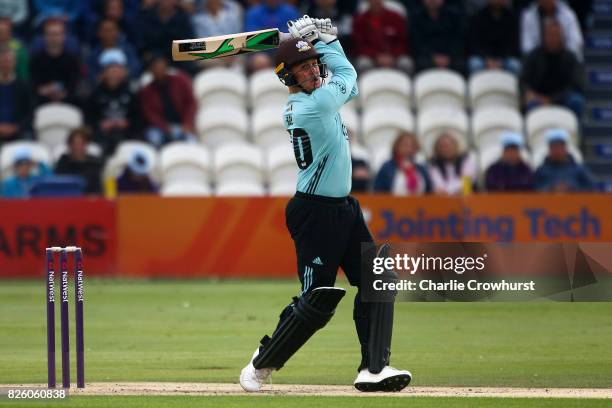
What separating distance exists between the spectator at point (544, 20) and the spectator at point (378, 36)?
171cm

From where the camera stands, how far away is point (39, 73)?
19.6 meters

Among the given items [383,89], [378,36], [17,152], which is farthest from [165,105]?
[378,36]

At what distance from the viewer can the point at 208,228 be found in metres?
17.0

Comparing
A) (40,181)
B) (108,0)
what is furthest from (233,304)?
(108,0)

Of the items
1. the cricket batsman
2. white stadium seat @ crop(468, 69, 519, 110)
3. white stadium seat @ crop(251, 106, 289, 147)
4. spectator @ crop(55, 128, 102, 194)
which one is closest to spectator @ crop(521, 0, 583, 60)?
white stadium seat @ crop(468, 69, 519, 110)

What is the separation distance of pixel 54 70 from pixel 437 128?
5302mm

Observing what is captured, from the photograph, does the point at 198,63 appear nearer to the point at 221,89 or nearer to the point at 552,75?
the point at 221,89

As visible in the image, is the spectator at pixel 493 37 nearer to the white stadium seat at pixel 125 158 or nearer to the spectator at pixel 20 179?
the white stadium seat at pixel 125 158

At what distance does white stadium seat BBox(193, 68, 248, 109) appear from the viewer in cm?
1961

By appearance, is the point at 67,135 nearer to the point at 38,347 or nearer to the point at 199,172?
the point at 199,172

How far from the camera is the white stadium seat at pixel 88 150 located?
60.2 ft

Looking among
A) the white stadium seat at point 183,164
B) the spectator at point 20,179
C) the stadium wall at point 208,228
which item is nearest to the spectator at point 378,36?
the white stadium seat at point 183,164

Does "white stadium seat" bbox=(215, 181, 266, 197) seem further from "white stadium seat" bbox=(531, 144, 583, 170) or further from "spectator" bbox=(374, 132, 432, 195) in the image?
"white stadium seat" bbox=(531, 144, 583, 170)

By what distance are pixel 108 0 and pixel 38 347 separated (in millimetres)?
9856
